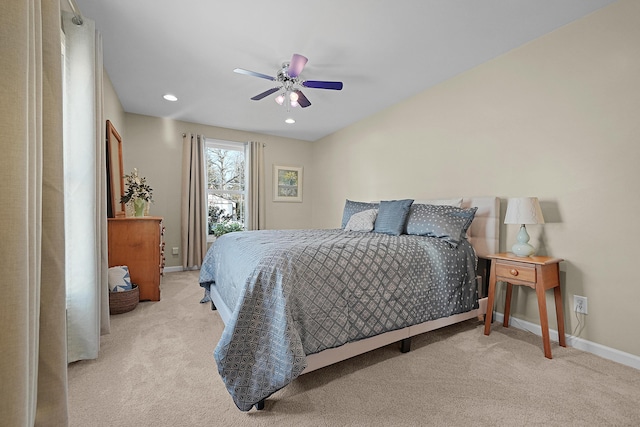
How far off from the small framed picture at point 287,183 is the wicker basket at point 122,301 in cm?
303

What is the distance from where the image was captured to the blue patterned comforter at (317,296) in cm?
136

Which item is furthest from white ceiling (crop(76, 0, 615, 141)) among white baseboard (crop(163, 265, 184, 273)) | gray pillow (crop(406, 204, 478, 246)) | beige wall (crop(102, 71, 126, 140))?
white baseboard (crop(163, 265, 184, 273))

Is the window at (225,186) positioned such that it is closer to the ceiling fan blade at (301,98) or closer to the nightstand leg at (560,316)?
the ceiling fan blade at (301,98)

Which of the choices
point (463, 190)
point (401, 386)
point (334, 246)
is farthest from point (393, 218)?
point (401, 386)

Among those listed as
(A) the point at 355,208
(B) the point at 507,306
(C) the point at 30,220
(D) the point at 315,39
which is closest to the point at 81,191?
(C) the point at 30,220

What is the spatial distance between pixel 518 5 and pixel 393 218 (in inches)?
73.0

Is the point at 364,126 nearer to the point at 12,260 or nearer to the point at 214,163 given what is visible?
the point at 214,163

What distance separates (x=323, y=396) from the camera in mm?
1478

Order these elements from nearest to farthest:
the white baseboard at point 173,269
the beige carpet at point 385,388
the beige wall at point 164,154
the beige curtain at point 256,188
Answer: the beige carpet at point 385,388, the beige wall at point 164,154, the white baseboard at point 173,269, the beige curtain at point 256,188

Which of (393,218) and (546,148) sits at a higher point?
(546,148)

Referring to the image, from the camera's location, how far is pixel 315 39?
2312mm

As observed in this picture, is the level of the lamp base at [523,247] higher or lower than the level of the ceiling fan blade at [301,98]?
lower

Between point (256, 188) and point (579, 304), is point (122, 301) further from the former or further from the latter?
point (579, 304)

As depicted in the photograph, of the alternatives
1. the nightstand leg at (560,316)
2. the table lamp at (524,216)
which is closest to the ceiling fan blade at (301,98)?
the table lamp at (524,216)
